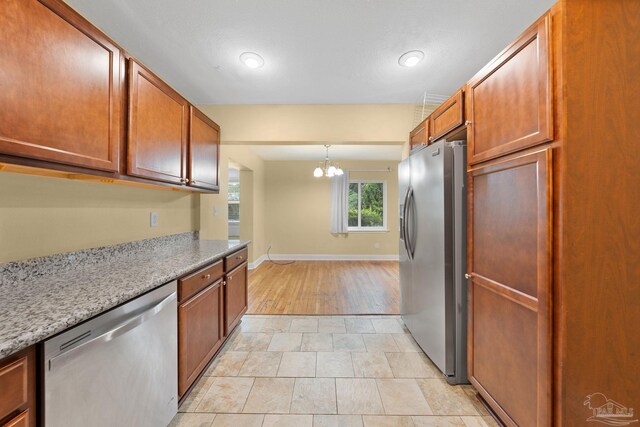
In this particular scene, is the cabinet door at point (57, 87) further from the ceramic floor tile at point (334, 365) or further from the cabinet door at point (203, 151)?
the ceramic floor tile at point (334, 365)

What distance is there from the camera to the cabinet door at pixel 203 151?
226cm

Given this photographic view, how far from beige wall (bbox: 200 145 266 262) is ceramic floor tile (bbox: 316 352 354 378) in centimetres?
193

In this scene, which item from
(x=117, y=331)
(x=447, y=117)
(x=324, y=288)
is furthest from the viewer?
(x=324, y=288)

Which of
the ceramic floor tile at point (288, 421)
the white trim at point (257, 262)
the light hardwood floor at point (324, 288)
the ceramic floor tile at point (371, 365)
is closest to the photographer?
the ceramic floor tile at point (288, 421)

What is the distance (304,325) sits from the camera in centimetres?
278

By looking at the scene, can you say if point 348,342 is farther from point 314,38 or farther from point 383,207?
point 383,207

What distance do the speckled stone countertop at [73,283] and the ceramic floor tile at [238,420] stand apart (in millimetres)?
883

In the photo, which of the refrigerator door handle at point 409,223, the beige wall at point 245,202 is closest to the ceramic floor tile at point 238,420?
the refrigerator door handle at point 409,223

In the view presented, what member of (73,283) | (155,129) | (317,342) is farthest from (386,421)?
(155,129)

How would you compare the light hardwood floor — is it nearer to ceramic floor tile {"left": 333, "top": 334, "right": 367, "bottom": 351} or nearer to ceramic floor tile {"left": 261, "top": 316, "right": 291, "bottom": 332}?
ceramic floor tile {"left": 261, "top": 316, "right": 291, "bottom": 332}

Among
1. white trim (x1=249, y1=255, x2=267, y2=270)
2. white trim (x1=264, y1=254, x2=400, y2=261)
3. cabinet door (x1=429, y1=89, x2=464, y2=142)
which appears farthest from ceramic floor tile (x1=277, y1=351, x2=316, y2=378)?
white trim (x1=264, y1=254, x2=400, y2=261)

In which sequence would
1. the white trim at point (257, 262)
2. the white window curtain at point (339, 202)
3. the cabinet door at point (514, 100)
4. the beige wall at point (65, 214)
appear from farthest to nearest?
the white window curtain at point (339, 202), the white trim at point (257, 262), the beige wall at point (65, 214), the cabinet door at point (514, 100)

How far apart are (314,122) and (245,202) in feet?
9.75

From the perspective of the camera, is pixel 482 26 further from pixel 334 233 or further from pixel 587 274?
pixel 334 233
